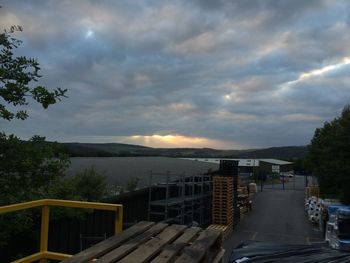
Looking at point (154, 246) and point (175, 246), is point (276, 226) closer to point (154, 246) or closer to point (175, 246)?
point (175, 246)

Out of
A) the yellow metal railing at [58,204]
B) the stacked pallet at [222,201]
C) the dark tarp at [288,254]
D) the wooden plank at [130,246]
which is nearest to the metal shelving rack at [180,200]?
the stacked pallet at [222,201]

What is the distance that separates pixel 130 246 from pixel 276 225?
29608mm

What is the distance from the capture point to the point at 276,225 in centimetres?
3206

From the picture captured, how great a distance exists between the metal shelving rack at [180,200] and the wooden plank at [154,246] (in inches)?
514

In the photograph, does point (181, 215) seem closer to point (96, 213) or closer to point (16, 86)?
point (96, 213)

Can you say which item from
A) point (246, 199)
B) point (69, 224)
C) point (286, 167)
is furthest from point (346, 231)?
point (286, 167)

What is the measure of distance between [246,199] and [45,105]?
33.1 m

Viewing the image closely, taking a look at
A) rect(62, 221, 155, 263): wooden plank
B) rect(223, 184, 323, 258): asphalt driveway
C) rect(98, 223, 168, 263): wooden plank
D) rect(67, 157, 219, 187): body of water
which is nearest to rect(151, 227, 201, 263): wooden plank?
rect(98, 223, 168, 263): wooden plank

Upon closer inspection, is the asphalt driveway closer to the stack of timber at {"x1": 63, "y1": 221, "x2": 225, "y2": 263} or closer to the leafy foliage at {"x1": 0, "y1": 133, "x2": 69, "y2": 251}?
the leafy foliage at {"x1": 0, "y1": 133, "x2": 69, "y2": 251}

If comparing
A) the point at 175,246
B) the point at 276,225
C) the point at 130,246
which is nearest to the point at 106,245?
the point at 130,246

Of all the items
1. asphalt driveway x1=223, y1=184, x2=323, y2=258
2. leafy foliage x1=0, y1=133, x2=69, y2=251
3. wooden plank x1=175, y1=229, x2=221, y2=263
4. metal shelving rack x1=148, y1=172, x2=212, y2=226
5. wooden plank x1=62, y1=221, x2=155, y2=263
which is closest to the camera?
wooden plank x1=62, y1=221, x2=155, y2=263

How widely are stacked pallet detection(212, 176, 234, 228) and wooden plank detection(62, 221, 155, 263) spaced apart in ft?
80.0

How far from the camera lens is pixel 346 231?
1775 cm

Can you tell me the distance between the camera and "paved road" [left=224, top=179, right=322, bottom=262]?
26.5 metres
